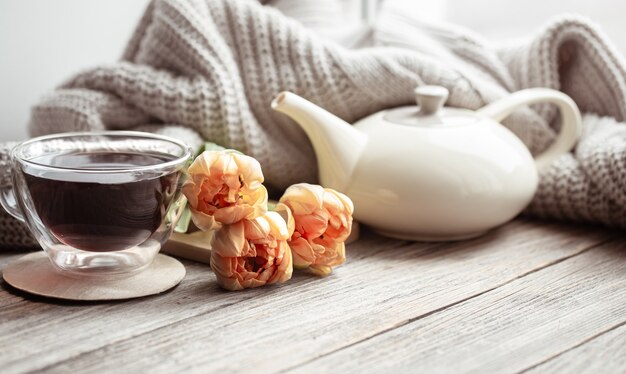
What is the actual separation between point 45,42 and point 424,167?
57 cm

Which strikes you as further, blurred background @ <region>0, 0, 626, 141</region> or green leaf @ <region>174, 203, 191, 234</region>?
blurred background @ <region>0, 0, 626, 141</region>

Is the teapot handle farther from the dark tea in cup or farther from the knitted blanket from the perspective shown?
the dark tea in cup

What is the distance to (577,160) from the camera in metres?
0.83

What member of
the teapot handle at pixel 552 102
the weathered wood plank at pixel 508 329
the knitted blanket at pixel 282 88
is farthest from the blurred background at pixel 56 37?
the weathered wood plank at pixel 508 329

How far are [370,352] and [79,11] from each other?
70cm

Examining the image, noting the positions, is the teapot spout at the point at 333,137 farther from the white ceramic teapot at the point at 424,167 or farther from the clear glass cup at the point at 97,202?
the clear glass cup at the point at 97,202

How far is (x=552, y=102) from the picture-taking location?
82 cm

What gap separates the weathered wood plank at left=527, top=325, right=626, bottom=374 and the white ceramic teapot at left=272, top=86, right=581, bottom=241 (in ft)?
0.67

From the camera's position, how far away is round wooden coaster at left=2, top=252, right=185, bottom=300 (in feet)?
2.00

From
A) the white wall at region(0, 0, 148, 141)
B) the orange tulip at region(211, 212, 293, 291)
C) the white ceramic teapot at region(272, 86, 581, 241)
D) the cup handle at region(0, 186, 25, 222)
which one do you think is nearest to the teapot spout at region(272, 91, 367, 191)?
the white ceramic teapot at region(272, 86, 581, 241)

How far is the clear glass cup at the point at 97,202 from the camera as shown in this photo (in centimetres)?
60

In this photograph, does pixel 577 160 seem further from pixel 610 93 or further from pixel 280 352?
pixel 280 352

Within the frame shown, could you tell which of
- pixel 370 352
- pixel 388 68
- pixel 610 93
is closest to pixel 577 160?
pixel 610 93

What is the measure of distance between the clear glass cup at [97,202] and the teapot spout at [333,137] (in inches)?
5.1
